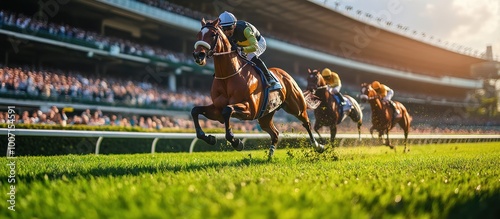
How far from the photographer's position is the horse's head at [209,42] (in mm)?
4762

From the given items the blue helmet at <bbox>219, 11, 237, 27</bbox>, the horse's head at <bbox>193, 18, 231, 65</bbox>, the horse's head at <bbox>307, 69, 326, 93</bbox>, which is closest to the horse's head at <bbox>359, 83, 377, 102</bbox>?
the horse's head at <bbox>307, 69, 326, 93</bbox>

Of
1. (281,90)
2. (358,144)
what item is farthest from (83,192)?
(358,144)

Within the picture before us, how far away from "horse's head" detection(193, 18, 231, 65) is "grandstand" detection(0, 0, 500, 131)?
6.58 metres

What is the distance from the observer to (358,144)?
47.1 feet

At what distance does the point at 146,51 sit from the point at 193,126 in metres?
8.83

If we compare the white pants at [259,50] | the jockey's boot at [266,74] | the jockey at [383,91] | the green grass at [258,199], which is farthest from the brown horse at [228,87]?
the jockey at [383,91]

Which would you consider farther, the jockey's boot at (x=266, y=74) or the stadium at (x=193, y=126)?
the jockey's boot at (x=266, y=74)

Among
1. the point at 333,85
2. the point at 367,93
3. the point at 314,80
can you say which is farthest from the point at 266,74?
the point at 367,93

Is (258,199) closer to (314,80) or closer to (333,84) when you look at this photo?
(314,80)

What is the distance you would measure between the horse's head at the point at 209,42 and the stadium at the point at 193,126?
1.23 meters

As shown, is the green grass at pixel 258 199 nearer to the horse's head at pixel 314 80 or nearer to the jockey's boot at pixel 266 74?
the jockey's boot at pixel 266 74

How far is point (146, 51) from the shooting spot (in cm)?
2511

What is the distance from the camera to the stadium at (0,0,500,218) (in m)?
2.47

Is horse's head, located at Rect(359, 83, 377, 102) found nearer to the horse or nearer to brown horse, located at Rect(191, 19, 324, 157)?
the horse
